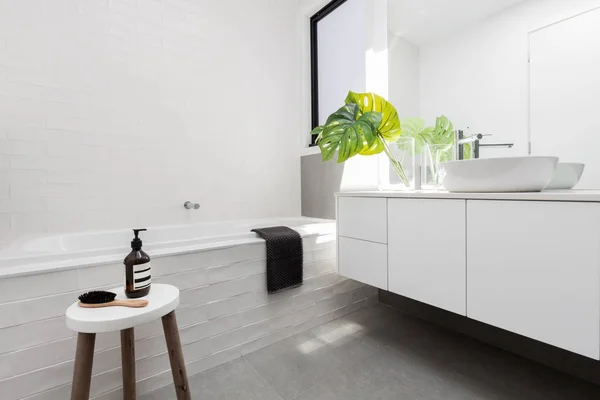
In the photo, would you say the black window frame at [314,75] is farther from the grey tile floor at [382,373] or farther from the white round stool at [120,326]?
the white round stool at [120,326]

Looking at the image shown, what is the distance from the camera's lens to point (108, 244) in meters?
1.95

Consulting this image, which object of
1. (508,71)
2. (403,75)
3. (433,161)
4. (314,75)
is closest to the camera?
(508,71)

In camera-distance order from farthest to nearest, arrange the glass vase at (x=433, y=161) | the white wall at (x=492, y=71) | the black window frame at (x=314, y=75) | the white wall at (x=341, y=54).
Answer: the black window frame at (x=314, y=75) < the white wall at (x=341, y=54) < the glass vase at (x=433, y=161) < the white wall at (x=492, y=71)

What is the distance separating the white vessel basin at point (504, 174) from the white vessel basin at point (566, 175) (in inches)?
10.4

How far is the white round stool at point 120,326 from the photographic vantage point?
828 millimetres

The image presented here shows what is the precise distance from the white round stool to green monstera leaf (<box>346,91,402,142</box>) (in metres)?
1.41

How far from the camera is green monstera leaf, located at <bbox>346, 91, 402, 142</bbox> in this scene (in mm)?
1786

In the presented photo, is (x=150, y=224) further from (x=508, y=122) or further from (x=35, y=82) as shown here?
(x=508, y=122)

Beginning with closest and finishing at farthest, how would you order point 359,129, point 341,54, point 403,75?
point 359,129 → point 403,75 → point 341,54

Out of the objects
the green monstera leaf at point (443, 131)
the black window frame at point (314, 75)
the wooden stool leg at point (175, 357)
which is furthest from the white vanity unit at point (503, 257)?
the black window frame at point (314, 75)

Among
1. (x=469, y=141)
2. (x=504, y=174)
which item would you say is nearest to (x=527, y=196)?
(x=504, y=174)

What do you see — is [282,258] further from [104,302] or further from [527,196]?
[527,196]

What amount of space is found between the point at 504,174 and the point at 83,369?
59.5 inches

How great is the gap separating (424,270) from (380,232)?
30 cm
